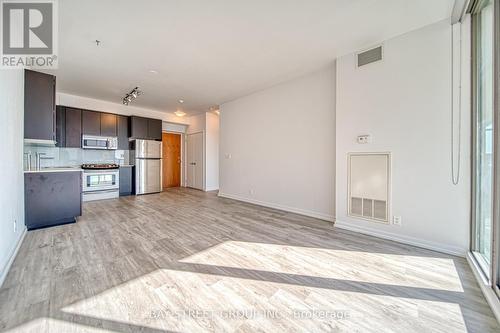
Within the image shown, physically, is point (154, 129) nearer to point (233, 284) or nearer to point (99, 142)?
point (99, 142)

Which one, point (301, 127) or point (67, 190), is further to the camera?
point (301, 127)

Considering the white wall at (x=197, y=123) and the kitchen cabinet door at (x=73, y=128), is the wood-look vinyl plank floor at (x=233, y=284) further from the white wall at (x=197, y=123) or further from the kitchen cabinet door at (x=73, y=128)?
the white wall at (x=197, y=123)

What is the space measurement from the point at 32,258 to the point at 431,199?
4.75 m

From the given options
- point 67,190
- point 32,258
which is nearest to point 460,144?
point 32,258

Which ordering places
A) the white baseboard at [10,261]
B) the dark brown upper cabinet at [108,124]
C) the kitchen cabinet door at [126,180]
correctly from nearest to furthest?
the white baseboard at [10,261] < the dark brown upper cabinet at [108,124] < the kitchen cabinet door at [126,180]

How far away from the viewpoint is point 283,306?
156cm

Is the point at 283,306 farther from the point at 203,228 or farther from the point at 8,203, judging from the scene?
the point at 8,203

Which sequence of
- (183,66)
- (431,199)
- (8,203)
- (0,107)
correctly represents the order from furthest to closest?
(183,66) < (431,199) < (8,203) < (0,107)

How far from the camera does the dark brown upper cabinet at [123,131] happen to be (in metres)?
6.14

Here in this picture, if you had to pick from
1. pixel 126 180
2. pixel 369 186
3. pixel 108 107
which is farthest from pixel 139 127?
pixel 369 186

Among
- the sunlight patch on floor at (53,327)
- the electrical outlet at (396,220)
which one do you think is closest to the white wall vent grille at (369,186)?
the electrical outlet at (396,220)

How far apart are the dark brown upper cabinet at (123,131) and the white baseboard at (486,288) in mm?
7570

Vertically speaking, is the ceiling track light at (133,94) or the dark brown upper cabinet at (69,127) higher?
the ceiling track light at (133,94)

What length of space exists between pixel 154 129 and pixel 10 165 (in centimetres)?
457
